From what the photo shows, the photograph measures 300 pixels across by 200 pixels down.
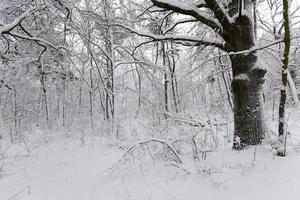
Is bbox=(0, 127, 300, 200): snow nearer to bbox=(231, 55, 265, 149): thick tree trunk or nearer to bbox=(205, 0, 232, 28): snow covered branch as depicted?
bbox=(231, 55, 265, 149): thick tree trunk

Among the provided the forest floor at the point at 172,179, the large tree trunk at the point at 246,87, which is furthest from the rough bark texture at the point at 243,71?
the forest floor at the point at 172,179

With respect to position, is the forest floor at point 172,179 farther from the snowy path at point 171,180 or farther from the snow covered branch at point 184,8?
the snow covered branch at point 184,8

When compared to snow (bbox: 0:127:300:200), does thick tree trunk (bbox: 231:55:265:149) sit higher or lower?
higher

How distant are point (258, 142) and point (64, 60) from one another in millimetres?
13517

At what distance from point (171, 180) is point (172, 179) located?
0.03 m

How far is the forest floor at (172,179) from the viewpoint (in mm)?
4129

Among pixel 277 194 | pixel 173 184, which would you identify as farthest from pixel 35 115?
pixel 277 194

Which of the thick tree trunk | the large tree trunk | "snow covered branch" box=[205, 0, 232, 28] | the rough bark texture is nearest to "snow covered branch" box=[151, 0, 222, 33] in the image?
the rough bark texture

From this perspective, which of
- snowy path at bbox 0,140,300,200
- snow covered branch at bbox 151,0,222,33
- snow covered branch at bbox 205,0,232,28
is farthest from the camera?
snow covered branch at bbox 151,0,222,33

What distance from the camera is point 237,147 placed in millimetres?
5453

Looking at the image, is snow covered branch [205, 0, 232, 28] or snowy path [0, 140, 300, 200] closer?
snowy path [0, 140, 300, 200]

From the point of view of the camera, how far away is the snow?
413 cm

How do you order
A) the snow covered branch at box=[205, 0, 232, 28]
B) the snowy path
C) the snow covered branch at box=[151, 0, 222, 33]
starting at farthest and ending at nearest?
the snow covered branch at box=[151, 0, 222, 33]
the snow covered branch at box=[205, 0, 232, 28]
the snowy path

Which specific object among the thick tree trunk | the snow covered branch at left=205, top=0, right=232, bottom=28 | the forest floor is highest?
the snow covered branch at left=205, top=0, right=232, bottom=28
